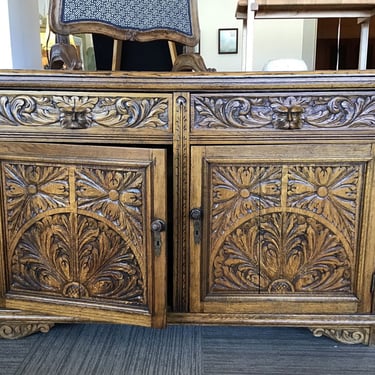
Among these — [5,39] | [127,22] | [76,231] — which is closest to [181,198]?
[76,231]

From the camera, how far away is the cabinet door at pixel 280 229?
94cm

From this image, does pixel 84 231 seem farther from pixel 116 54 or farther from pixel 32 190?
pixel 116 54

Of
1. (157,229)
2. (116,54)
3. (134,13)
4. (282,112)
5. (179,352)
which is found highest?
(134,13)

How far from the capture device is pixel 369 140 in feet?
3.03

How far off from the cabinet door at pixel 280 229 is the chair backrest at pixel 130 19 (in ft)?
1.49

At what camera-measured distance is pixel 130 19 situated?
1.16 meters

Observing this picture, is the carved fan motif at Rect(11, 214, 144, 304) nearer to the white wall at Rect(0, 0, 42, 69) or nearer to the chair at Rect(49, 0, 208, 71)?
the chair at Rect(49, 0, 208, 71)

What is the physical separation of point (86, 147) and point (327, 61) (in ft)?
6.53

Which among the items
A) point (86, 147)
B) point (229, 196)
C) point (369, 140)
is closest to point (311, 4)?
point (369, 140)

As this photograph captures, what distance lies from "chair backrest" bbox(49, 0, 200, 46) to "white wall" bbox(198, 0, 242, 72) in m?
2.13

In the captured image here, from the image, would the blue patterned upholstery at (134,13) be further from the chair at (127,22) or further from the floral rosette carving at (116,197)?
the floral rosette carving at (116,197)

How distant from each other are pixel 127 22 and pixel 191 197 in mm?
557

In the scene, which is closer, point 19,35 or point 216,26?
point 19,35

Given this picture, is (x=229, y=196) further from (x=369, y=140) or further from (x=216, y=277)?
(x=369, y=140)
